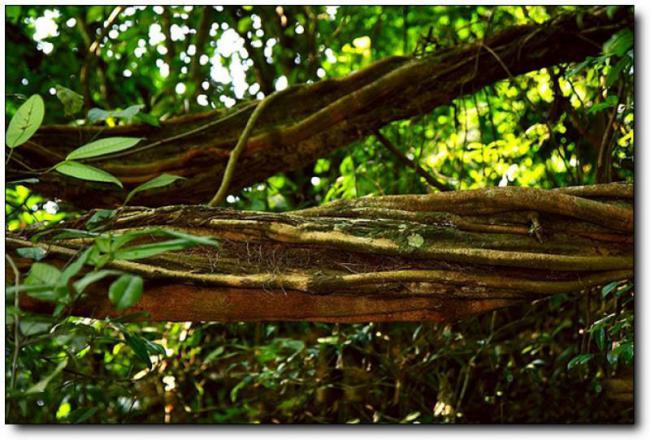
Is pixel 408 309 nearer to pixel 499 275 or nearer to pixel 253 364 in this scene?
pixel 499 275

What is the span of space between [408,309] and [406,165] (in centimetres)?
92

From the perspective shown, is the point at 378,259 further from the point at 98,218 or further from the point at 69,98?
the point at 69,98

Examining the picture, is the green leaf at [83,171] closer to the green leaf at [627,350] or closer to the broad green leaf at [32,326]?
the broad green leaf at [32,326]

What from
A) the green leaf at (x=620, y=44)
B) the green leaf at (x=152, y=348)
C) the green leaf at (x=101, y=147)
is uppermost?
the green leaf at (x=620, y=44)

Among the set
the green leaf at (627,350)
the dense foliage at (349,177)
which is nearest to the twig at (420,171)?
the dense foliage at (349,177)

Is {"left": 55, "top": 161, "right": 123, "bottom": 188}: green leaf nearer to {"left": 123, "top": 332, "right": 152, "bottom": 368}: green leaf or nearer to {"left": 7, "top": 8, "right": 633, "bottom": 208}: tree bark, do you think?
{"left": 123, "top": 332, "right": 152, "bottom": 368}: green leaf

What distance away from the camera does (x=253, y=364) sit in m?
2.08

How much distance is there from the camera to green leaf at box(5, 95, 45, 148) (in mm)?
912

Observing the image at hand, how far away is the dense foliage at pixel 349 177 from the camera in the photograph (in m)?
1.79

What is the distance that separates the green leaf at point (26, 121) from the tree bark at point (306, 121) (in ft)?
1.62

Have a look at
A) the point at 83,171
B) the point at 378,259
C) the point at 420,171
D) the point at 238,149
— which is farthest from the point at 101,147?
the point at 420,171

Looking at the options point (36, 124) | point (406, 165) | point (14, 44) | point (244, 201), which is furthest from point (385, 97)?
point (14, 44)

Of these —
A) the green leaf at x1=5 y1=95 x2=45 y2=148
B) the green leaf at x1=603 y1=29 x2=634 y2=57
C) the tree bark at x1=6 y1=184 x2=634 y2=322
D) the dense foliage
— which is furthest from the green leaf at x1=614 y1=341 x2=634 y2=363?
the green leaf at x1=5 y1=95 x2=45 y2=148

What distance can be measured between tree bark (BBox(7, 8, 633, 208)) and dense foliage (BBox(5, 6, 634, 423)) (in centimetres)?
8
